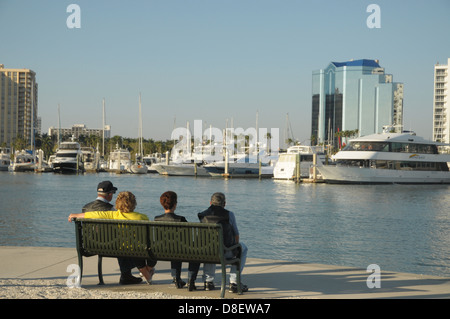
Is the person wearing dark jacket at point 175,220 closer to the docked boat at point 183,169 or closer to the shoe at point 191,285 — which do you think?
the shoe at point 191,285

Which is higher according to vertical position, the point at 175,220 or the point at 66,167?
the point at 175,220

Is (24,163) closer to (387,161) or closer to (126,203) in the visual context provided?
(387,161)

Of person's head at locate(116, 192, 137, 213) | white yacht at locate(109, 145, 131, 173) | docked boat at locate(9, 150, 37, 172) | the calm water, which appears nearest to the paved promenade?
person's head at locate(116, 192, 137, 213)

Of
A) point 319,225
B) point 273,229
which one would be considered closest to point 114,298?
point 273,229

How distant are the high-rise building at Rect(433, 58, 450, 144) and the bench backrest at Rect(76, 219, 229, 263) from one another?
173 metres

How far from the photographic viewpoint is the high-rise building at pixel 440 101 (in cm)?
17125

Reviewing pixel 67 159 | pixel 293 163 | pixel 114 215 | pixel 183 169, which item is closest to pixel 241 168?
pixel 183 169

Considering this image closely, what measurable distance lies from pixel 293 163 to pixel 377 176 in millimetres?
13315

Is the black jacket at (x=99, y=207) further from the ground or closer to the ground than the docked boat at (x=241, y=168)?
further from the ground

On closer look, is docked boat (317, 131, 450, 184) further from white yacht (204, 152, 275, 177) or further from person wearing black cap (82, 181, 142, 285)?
person wearing black cap (82, 181, 142, 285)

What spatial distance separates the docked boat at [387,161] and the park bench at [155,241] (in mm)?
56871

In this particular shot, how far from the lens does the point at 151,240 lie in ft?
24.5

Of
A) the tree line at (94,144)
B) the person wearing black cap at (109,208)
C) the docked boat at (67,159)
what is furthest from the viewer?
the tree line at (94,144)
